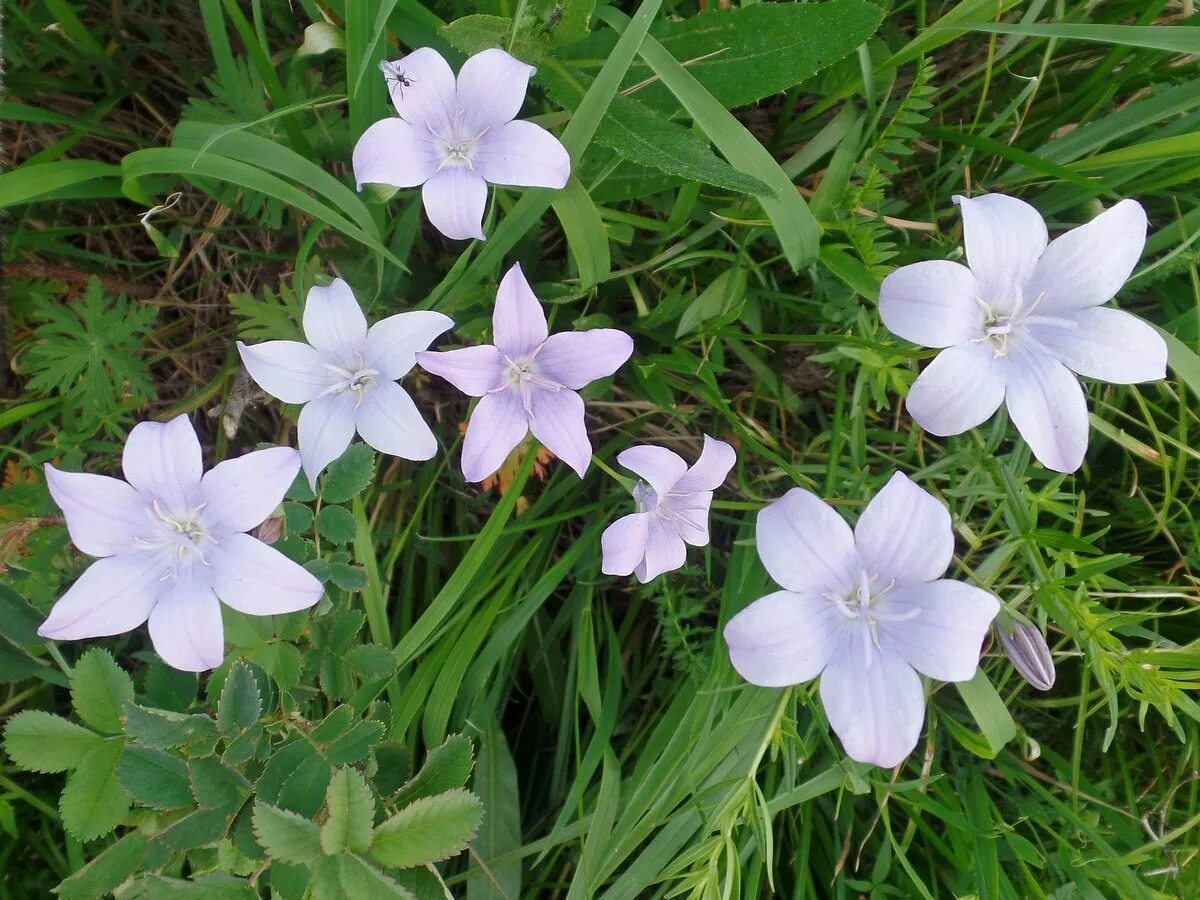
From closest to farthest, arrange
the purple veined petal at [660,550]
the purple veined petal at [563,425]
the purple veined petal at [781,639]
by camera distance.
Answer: the purple veined petal at [781,639] < the purple veined petal at [563,425] < the purple veined petal at [660,550]

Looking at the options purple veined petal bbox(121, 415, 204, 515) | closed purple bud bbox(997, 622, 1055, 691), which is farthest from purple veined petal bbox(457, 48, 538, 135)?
closed purple bud bbox(997, 622, 1055, 691)

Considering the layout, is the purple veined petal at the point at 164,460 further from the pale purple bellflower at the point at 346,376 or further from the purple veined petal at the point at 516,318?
the purple veined petal at the point at 516,318

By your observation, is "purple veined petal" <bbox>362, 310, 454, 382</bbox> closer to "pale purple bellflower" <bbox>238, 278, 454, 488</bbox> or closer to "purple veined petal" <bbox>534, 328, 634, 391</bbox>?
"pale purple bellflower" <bbox>238, 278, 454, 488</bbox>

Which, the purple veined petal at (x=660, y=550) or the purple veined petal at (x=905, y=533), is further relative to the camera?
the purple veined petal at (x=660, y=550)

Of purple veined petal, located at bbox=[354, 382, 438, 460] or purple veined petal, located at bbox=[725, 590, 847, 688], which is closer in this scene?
purple veined petal, located at bbox=[725, 590, 847, 688]

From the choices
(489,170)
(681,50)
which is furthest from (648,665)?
(681,50)

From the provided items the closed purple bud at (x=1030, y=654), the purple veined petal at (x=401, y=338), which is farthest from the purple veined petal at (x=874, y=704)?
the purple veined petal at (x=401, y=338)

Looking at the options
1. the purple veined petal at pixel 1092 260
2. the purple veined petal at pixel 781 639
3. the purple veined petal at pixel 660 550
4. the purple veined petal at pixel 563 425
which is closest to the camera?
the purple veined petal at pixel 781 639

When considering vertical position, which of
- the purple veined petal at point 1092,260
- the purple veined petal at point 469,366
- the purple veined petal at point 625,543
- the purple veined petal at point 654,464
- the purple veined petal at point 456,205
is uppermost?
the purple veined petal at point 456,205
